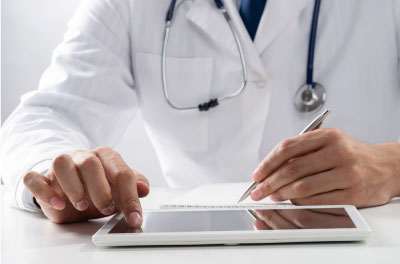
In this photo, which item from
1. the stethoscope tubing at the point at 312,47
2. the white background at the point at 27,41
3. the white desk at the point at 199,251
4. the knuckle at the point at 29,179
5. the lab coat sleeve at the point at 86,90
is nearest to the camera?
the white desk at the point at 199,251

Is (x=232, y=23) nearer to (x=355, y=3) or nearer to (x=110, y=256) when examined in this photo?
(x=355, y=3)

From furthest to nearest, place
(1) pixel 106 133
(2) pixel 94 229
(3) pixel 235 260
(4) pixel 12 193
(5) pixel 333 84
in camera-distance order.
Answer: (1) pixel 106 133
(5) pixel 333 84
(4) pixel 12 193
(2) pixel 94 229
(3) pixel 235 260

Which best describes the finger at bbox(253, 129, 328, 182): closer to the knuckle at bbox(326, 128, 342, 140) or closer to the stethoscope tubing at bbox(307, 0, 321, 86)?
the knuckle at bbox(326, 128, 342, 140)

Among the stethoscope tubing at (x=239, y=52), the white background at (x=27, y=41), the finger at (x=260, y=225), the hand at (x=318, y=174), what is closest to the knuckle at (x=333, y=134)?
the hand at (x=318, y=174)

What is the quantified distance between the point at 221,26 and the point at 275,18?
0.43 ft

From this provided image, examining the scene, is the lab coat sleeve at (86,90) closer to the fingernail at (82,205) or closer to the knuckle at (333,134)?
the fingernail at (82,205)

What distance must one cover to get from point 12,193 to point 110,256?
381 millimetres

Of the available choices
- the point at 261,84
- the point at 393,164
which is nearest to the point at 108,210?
the point at 393,164

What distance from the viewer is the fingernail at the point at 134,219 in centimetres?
55

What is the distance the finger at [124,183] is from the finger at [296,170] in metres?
0.18

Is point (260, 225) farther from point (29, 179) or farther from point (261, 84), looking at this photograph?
point (261, 84)

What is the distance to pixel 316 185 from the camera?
69 centimetres

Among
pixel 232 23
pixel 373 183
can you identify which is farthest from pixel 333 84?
pixel 373 183

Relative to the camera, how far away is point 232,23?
3.94ft
